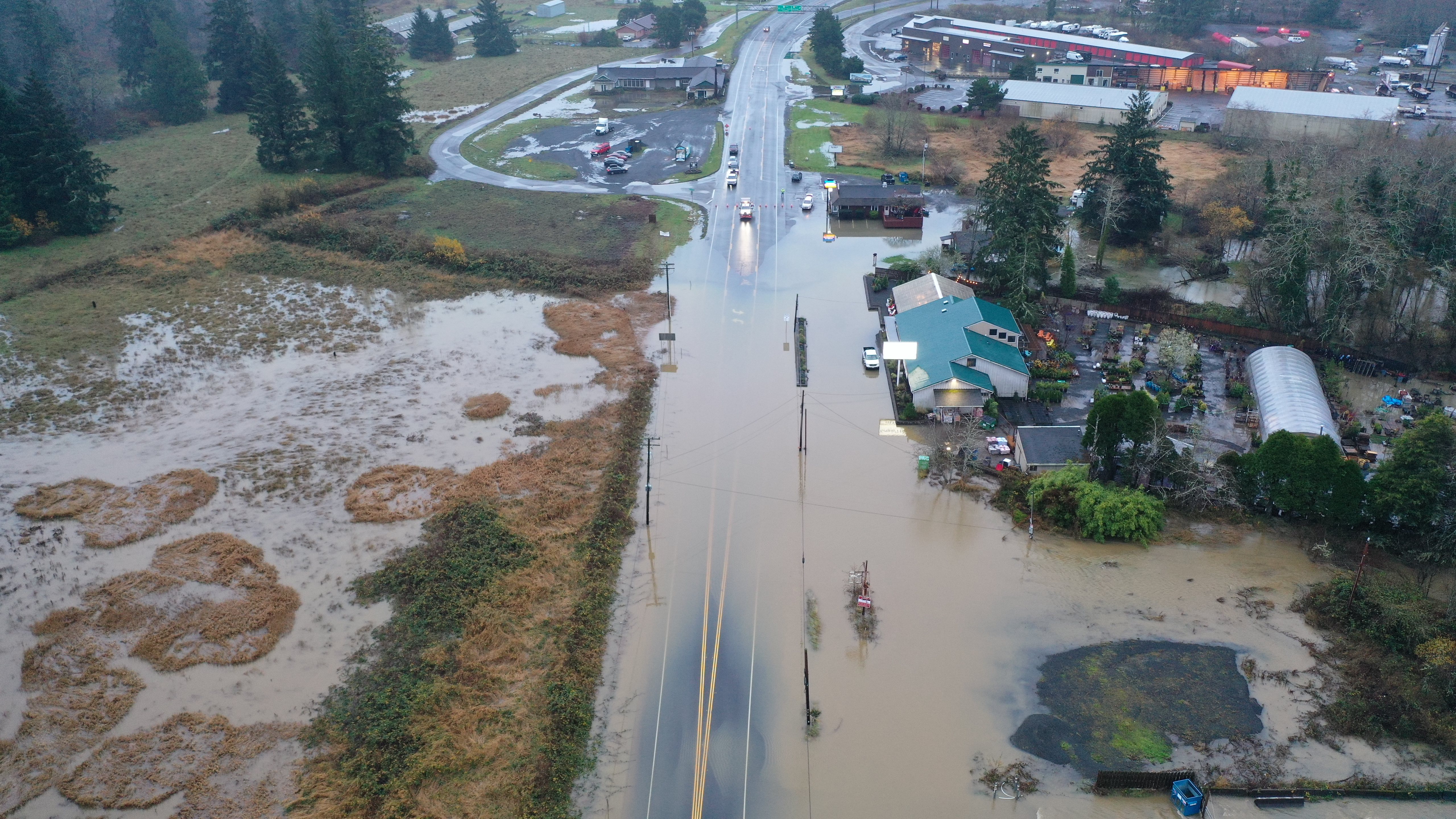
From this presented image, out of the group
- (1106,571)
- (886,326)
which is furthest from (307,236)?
(1106,571)

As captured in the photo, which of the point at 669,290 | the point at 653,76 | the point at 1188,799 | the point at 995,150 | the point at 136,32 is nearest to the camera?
the point at 1188,799

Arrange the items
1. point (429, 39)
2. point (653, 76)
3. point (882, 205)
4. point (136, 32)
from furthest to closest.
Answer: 1. point (429, 39)
2. point (136, 32)
3. point (653, 76)
4. point (882, 205)

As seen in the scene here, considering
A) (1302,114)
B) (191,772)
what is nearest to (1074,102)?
(1302,114)

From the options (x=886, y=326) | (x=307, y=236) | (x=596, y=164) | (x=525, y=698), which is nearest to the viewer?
(x=525, y=698)

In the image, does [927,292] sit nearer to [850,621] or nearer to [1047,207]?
[1047,207]

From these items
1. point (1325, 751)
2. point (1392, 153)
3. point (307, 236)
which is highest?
point (1392, 153)

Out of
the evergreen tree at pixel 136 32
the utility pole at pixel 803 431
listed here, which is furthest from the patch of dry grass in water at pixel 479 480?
the evergreen tree at pixel 136 32

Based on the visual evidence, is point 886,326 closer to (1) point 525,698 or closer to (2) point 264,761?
(1) point 525,698
